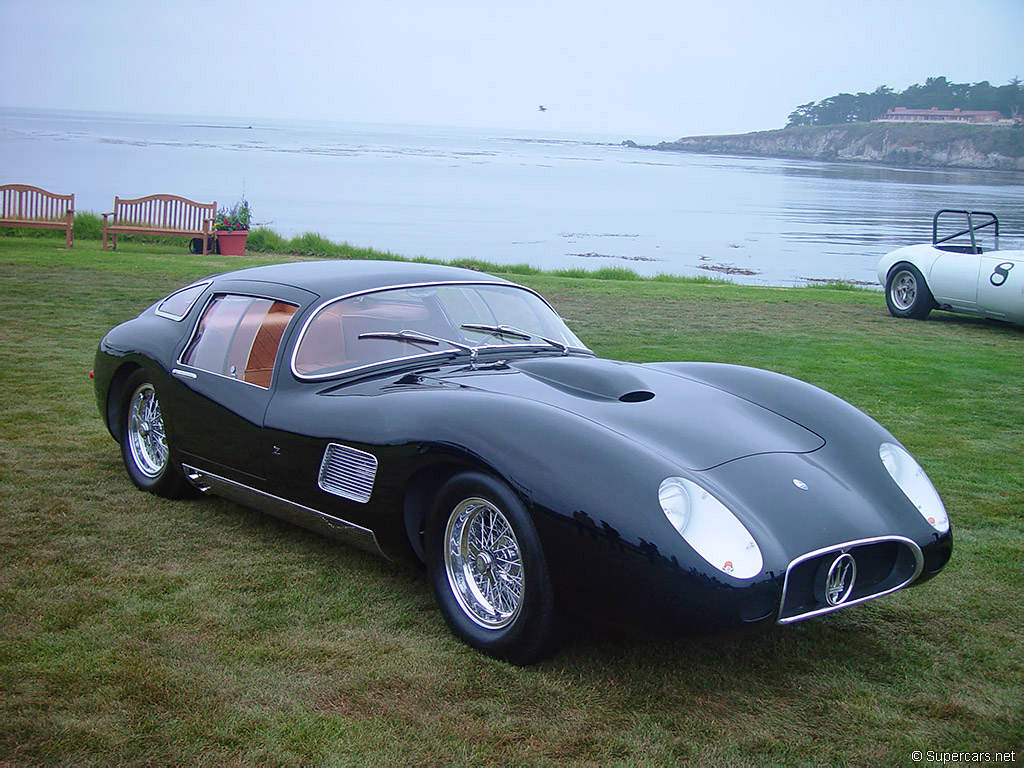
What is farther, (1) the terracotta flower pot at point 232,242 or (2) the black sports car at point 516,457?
(1) the terracotta flower pot at point 232,242

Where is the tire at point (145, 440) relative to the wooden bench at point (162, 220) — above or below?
below

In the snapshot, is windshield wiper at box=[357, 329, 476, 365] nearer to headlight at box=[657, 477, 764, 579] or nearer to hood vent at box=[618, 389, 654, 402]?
hood vent at box=[618, 389, 654, 402]

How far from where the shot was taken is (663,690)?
133 inches

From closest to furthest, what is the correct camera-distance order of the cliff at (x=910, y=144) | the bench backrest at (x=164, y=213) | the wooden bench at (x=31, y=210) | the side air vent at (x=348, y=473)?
the side air vent at (x=348, y=473)
the wooden bench at (x=31, y=210)
the bench backrest at (x=164, y=213)
the cliff at (x=910, y=144)

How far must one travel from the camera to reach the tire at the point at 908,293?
14.0 meters

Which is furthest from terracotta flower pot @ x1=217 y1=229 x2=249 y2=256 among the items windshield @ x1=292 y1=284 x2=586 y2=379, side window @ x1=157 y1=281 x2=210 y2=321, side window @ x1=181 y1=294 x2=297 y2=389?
windshield @ x1=292 y1=284 x2=586 y2=379

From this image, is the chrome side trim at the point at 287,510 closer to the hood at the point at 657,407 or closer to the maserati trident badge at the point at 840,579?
the hood at the point at 657,407

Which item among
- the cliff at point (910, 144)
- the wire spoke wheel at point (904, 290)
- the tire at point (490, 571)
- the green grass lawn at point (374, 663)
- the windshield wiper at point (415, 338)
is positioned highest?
the cliff at point (910, 144)

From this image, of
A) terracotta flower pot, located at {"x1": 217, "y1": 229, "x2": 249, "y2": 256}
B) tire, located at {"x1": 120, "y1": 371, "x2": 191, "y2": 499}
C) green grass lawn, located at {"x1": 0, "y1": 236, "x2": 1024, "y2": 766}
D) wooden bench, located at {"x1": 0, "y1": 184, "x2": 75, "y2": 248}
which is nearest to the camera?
green grass lawn, located at {"x1": 0, "y1": 236, "x2": 1024, "y2": 766}

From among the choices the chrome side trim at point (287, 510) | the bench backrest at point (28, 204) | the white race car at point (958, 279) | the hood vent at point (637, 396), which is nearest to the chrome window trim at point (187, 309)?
the chrome side trim at point (287, 510)

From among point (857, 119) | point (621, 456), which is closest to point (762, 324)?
point (621, 456)

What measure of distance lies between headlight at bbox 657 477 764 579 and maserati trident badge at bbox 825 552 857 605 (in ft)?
1.12

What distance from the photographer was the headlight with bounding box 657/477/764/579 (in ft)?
10.4

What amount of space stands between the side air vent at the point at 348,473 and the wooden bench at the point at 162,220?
55.6ft
